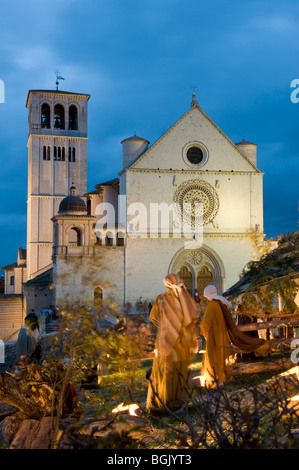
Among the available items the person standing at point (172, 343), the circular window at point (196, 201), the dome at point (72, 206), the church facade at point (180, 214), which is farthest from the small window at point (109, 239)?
the person standing at point (172, 343)

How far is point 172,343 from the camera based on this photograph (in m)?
6.98

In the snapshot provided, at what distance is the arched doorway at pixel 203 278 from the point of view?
30.3 meters

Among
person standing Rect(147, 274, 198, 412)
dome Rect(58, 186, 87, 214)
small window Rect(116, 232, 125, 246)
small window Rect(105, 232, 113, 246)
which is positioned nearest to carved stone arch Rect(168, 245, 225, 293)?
small window Rect(116, 232, 125, 246)

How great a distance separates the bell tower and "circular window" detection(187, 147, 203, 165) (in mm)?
14643

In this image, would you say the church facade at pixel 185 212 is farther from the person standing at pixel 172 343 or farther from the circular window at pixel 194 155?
the person standing at pixel 172 343

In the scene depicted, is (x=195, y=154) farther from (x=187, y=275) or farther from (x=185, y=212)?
(x=187, y=275)

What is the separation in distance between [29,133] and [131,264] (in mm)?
19111

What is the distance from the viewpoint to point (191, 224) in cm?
3030

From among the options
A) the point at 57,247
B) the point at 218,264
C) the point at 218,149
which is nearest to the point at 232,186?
the point at 218,149

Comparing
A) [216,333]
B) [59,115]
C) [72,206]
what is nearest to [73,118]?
[59,115]

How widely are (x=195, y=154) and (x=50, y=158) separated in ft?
52.0

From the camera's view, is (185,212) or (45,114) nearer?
(185,212)

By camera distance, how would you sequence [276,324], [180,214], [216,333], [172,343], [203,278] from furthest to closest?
[203,278] → [180,214] → [276,324] → [216,333] → [172,343]

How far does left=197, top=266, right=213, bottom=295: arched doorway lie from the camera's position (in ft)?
99.4
